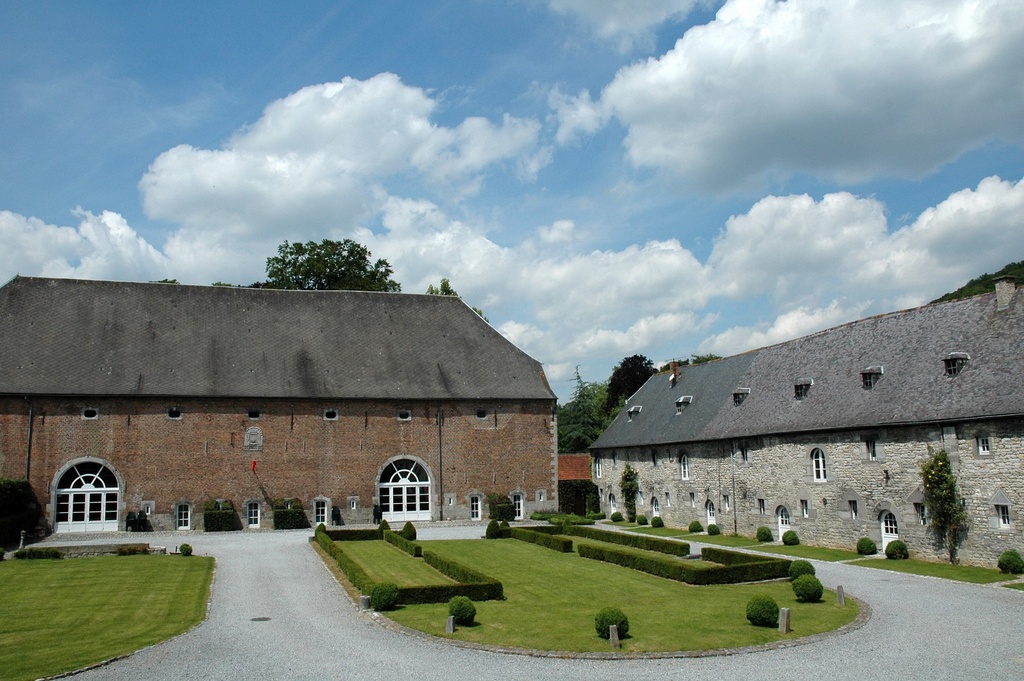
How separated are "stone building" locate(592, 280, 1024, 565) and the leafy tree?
278 cm

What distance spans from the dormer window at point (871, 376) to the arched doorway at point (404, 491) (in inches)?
847

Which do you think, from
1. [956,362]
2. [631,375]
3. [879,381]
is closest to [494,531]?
[879,381]

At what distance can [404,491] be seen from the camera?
4188cm

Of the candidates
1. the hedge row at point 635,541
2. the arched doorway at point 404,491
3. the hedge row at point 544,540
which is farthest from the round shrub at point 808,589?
the arched doorway at point 404,491

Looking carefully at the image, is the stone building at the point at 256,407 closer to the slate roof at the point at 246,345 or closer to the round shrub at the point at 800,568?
the slate roof at the point at 246,345

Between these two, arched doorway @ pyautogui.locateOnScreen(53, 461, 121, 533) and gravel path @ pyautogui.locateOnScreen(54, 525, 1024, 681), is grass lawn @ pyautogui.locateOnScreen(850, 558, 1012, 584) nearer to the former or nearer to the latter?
gravel path @ pyautogui.locateOnScreen(54, 525, 1024, 681)

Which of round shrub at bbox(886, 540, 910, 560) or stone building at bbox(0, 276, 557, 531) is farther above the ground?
stone building at bbox(0, 276, 557, 531)

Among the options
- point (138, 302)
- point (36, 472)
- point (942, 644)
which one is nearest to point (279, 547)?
point (36, 472)

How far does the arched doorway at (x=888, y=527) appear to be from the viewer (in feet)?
88.4

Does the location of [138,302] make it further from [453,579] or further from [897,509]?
[897,509]

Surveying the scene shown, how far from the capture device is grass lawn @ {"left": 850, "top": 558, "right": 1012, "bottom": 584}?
2225 centimetres

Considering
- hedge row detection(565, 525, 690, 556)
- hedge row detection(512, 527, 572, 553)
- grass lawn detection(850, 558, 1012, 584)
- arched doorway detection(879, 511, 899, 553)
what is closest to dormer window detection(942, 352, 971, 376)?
arched doorway detection(879, 511, 899, 553)

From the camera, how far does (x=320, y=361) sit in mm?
42281

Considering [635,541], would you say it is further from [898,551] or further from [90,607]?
[90,607]
